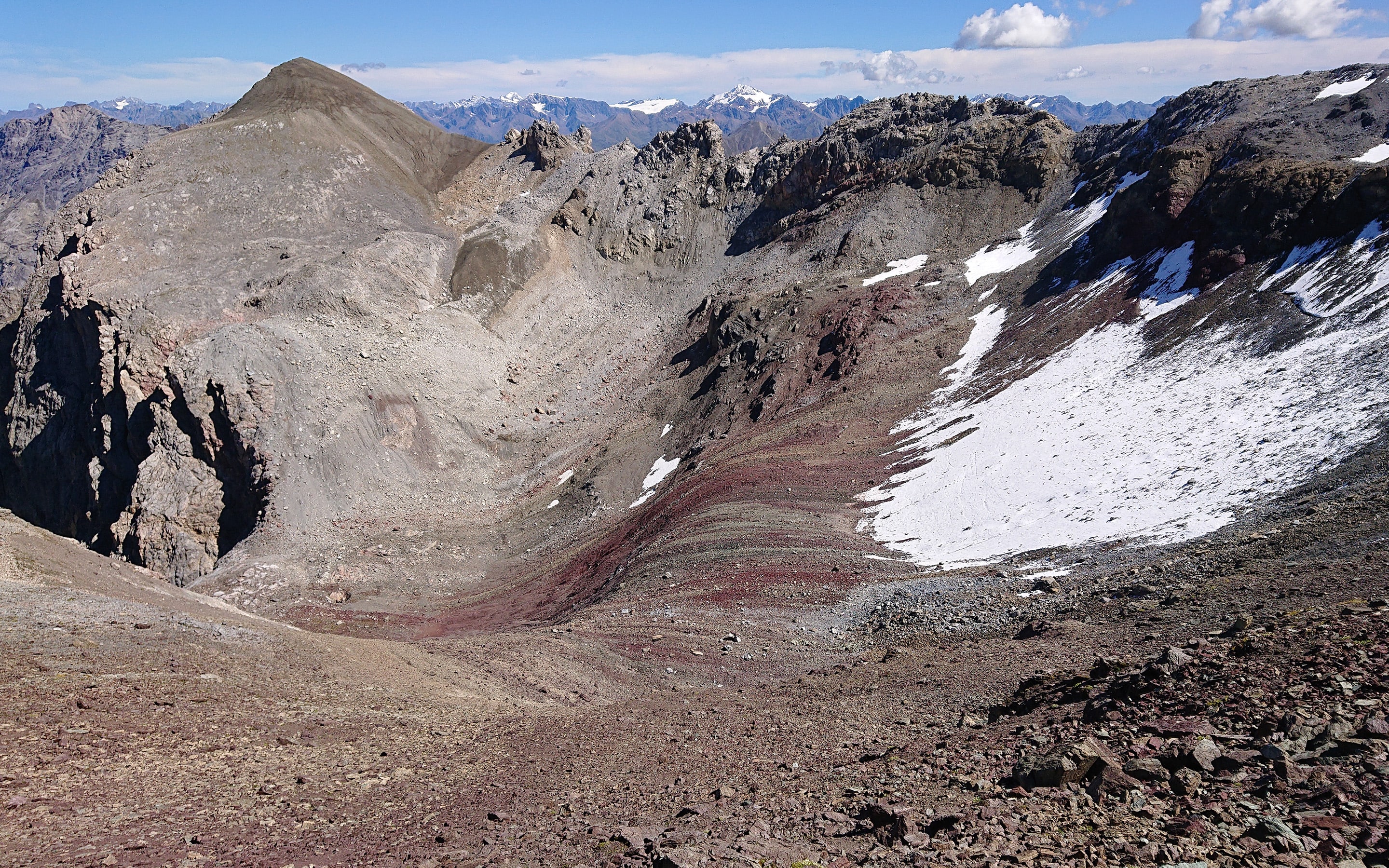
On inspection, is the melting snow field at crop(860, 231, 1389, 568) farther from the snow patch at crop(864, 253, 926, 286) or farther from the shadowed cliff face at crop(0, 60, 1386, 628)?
the snow patch at crop(864, 253, 926, 286)

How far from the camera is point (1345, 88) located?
1703 inches

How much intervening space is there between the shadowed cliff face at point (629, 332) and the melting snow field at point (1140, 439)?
236mm

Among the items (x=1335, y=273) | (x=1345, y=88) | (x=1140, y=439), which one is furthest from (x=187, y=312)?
(x=1345, y=88)

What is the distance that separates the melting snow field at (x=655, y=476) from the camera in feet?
135

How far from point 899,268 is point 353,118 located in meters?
60.9

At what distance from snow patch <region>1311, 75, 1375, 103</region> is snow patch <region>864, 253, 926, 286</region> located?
2383cm

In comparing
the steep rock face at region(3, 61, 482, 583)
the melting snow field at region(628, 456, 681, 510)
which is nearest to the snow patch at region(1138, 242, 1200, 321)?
the melting snow field at region(628, 456, 681, 510)

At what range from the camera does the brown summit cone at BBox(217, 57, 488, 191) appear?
7375cm

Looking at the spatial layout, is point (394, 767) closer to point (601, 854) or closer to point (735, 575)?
point (601, 854)

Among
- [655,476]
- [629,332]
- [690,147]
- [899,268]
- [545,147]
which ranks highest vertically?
[545,147]

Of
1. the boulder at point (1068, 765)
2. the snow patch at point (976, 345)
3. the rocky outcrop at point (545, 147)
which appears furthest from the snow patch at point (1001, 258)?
the rocky outcrop at point (545, 147)

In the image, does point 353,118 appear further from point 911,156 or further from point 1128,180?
point 1128,180

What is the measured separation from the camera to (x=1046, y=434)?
2978 cm

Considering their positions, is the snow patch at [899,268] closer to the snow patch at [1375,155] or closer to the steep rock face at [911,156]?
the steep rock face at [911,156]
